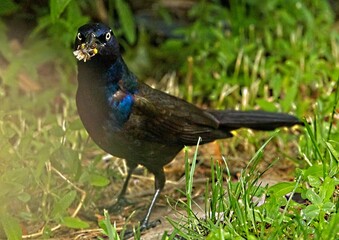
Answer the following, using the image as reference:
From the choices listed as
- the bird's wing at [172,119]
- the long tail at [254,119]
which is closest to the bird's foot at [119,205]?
the bird's wing at [172,119]

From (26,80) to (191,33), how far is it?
1404 mm

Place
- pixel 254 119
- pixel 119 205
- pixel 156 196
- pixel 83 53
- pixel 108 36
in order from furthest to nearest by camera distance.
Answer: pixel 254 119, pixel 119 205, pixel 156 196, pixel 108 36, pixel 83 53

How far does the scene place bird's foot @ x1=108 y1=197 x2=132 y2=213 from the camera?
196 inches

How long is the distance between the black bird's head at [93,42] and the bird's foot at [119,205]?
3.07 ft

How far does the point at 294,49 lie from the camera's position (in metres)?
6.81

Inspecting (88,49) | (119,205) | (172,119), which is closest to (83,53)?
(88,49)

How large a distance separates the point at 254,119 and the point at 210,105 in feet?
4.24

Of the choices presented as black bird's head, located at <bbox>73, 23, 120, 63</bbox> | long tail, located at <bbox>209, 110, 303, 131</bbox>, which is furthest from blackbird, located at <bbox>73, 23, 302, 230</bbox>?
long tail, located at <bbox>209, 110, 303, 131</bbox>

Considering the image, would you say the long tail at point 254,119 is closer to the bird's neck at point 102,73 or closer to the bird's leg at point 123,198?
the bird's leg at point 123,198

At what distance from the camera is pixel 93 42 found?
443cm

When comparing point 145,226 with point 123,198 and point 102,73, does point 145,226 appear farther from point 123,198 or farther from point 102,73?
point 102,73

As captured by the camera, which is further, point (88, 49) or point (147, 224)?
point (147, 224)

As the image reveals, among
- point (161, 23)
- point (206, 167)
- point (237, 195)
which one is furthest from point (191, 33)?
point (237, 195)

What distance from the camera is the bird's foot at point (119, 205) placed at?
498cm
